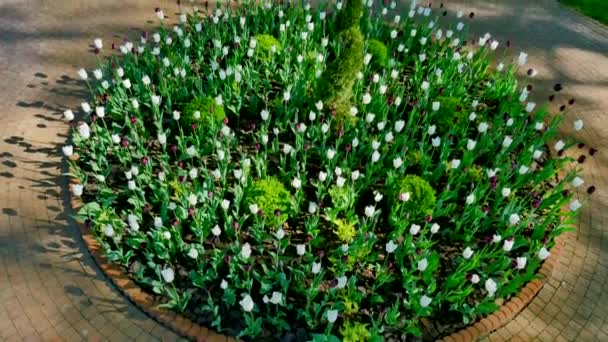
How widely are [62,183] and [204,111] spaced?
1.83 m

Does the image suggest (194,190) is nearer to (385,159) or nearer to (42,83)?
(385,159)

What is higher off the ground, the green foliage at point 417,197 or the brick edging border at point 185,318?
the green foliage at point 417,197

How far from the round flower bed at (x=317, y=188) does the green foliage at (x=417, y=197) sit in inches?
0.6

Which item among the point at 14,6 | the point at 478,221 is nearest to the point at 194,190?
the point at 478,221

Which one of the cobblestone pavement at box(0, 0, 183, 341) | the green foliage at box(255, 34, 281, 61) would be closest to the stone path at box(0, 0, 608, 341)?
the cobblestone pavement at box(0, 0, 183, 341)

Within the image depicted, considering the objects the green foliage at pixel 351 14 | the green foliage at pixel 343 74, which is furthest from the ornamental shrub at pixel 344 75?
the green foliage at pixel 351 14

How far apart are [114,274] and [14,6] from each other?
21.1 ft

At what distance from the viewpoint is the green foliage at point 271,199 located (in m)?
4.79

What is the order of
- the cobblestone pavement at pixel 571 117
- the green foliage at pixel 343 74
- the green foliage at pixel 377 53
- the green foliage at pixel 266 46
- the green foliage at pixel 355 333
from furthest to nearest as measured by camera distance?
the green foliage at pixel 377 53 → the green foliage at pixel 266 46 → the green foliage at pixel 343 74 → the cobblestone pavement at pixel 571 117 → the green foliage at pixel 355 333

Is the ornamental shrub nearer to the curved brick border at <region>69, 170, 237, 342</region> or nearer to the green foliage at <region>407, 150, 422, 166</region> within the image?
the green foliage at <region>407, 150, 422, 166</region>

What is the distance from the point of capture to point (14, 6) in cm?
828

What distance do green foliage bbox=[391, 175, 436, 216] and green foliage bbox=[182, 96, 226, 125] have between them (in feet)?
7.70

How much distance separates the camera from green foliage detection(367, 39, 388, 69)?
706cm

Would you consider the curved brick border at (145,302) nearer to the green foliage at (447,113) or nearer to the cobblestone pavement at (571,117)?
the cobblestone pavement at (571,117)
